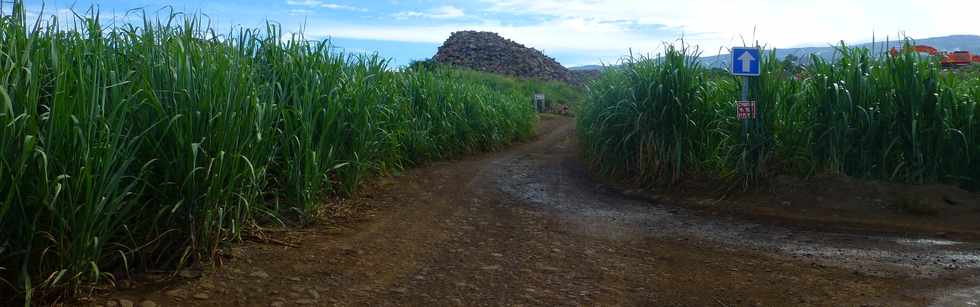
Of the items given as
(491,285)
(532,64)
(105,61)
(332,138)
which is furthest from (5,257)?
(532,64)

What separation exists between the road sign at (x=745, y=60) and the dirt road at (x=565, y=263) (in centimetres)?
151

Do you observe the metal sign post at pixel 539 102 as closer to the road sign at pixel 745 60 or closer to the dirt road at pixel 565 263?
the road sign at pixel 745 60

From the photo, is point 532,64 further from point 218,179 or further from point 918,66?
point 218,179

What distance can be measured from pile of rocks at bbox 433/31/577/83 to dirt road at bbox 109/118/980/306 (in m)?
29.5

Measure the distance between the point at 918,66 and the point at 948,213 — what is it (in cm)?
148

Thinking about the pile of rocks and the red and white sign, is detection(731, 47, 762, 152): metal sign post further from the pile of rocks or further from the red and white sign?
the pile of rocks

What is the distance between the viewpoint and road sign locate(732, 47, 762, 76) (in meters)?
7.12

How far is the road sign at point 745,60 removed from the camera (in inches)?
280

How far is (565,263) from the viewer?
4.64 metres

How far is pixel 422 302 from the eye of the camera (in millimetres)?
3760

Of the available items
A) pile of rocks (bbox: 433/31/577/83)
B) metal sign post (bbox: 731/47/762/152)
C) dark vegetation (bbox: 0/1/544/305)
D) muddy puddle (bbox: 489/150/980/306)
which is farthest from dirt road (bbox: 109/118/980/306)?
pile of rocks (bbox: 433/31/577/83)

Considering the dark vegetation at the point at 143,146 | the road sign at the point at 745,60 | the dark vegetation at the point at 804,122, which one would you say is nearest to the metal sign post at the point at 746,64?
the road sign at the point at 745,60

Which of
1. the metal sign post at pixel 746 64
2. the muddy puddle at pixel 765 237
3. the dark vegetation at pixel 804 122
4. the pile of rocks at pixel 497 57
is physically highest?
the pile of rocks at pixel 497 57

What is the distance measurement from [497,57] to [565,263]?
3404cm
